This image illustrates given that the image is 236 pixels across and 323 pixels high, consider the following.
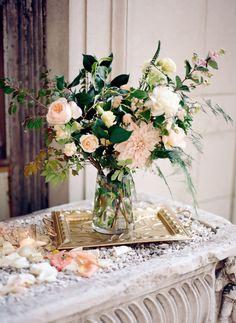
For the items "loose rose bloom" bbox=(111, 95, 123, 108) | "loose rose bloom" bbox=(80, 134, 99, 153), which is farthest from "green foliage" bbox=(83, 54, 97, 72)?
"loose rose bloom" bbox=(80, 134, 99, 153)

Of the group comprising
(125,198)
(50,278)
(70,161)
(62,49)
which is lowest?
(50,278)

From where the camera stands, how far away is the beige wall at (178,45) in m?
2.04

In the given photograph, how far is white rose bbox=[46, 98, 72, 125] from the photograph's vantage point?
1422 mm

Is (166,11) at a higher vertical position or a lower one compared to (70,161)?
higher

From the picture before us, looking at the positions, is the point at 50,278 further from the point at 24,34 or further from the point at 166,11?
the point at 166,11

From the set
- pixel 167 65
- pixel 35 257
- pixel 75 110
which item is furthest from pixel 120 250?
pixel 167 65

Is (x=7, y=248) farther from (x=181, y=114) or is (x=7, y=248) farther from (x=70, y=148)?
(x=181, y=114)

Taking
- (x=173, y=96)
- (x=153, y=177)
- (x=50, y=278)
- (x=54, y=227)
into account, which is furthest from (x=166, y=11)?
(x=50, y=278)

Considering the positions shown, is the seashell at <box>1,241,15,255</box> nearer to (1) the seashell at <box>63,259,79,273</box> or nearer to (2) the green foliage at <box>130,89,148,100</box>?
(1) the seashell at <box>63,259,79,273</box>

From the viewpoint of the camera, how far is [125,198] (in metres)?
1.66

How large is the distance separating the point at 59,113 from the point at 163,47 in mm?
1069

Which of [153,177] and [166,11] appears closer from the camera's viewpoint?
[166,11]

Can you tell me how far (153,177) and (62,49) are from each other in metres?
0.83

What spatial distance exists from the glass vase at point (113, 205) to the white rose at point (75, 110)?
0.86 ft
